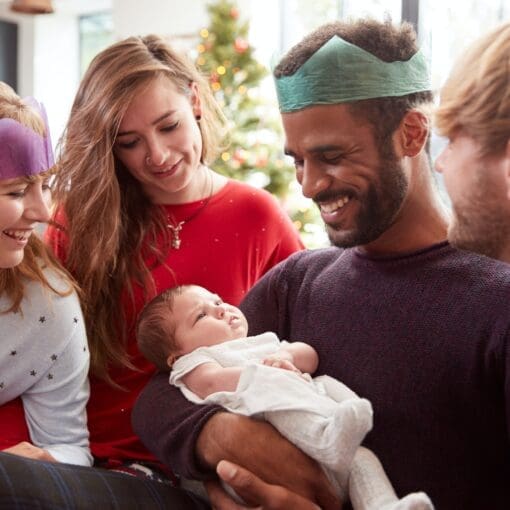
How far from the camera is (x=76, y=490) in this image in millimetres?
1647

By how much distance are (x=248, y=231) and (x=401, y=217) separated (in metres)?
0.65

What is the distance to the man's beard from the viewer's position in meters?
1.87

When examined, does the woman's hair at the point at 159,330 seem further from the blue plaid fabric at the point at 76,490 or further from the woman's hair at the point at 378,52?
the woman's hair at the point at 378,52

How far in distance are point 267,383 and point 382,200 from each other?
47 cm

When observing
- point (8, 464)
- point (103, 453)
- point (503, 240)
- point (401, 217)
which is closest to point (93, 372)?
point (103, 453)

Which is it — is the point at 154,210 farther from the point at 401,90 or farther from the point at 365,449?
the point at 365,449

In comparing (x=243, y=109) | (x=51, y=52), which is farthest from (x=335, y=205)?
(x=51, y=52)

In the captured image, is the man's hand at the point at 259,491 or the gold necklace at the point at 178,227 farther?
the gold necklace at the point at 178,227

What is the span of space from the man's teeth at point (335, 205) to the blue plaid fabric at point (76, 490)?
68cm

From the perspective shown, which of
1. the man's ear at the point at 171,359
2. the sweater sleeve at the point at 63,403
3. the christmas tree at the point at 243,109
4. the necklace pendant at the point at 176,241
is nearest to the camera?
the man's ear at the point at 171,359

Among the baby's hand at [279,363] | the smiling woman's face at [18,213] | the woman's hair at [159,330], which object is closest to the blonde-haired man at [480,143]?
the baby's hand at [279,363]

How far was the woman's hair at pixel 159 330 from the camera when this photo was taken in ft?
6.55

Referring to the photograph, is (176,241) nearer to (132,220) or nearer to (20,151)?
(132,220)

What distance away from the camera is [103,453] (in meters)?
2.26
